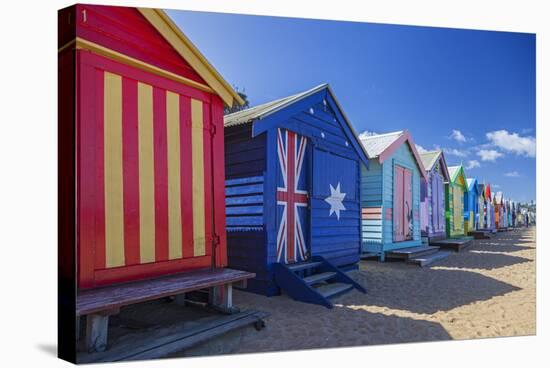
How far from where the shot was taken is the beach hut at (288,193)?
538cm

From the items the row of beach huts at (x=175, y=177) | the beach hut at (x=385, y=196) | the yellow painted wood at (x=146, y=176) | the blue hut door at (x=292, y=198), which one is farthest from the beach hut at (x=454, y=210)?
the yellow painted wood at (x=146, y=176)

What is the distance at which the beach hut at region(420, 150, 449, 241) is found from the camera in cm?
1180

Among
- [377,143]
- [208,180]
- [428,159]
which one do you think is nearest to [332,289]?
[208,180]

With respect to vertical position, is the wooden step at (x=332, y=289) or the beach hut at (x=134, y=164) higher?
the beach hut at (x=134, y=164)

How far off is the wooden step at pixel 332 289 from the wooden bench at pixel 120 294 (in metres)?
1.66

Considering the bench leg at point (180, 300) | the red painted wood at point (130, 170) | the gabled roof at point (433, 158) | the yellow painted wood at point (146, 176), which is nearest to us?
the red painted wood at point (130, 170)

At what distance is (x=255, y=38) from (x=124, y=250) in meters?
2.47

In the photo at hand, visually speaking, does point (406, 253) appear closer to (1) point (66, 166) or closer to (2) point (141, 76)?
(2) point (141, 76)

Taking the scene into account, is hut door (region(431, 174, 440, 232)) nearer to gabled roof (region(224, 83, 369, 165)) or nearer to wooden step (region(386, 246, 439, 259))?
wooden step (region(386, 246, 439, 259))

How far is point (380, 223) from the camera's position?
916cm

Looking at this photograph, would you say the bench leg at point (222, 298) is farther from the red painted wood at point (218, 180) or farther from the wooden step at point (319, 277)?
the wooden step at point (319, 277)

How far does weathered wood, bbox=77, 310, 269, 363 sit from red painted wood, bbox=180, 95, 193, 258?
0.73 meters

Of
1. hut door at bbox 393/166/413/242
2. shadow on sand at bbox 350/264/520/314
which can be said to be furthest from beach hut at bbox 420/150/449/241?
shadow on sand at bbox 350/264/520/314

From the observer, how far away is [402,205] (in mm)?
10078
